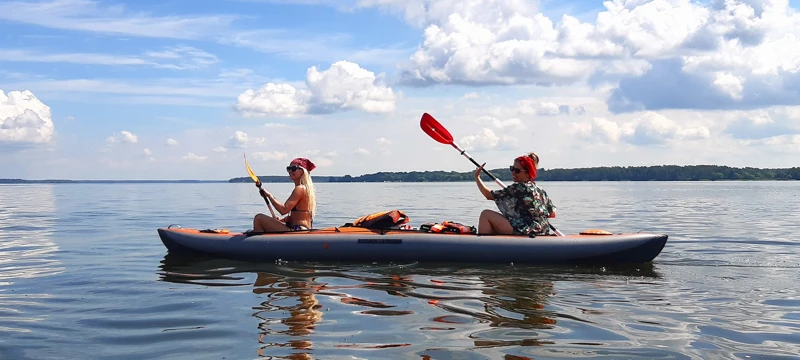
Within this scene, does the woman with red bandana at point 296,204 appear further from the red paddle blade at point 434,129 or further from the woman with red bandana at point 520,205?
the red paddle blade at point 434,129

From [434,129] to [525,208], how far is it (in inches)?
107

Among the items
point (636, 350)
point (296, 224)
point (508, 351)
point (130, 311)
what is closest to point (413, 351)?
point (508, 351)

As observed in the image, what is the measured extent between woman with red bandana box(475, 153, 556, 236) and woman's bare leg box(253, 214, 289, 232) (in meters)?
2.78

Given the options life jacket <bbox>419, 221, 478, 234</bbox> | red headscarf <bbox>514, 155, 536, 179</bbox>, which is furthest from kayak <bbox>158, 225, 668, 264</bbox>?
red headscarf <bbox>514, 155, 536, 179</bbox>

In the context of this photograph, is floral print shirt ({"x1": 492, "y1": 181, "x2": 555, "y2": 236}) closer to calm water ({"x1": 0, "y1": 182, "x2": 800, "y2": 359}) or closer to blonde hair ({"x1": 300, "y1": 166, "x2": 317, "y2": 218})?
calm water ({"x1": 0, "y1": 182, "x2": 800, "y2": 359})

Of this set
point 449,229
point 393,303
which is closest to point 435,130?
point 449,229

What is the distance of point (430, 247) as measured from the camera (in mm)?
8695

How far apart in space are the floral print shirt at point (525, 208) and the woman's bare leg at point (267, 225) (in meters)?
3.01

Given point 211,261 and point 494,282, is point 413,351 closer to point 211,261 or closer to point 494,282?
point 494,282

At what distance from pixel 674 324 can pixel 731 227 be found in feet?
33.7

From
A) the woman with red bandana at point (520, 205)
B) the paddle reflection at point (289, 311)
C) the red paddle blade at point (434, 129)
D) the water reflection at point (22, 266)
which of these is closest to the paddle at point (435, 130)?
the red paddle blade at point (434, 129)

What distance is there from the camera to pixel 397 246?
8742mm

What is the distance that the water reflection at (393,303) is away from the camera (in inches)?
189

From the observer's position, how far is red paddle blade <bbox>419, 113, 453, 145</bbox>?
1079 cm
